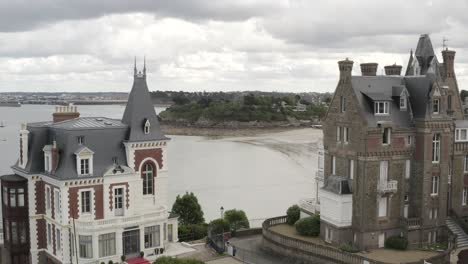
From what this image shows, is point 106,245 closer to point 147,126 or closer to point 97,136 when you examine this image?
point 97,136

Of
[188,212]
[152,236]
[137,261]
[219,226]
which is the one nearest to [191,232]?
[219,226]

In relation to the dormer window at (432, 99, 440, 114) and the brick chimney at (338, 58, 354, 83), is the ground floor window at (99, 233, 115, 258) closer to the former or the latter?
the brick chimney at (338, 58, 354, 83)

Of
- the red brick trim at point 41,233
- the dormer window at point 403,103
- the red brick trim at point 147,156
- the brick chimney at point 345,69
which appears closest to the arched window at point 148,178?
the red brick trim at point 147,156

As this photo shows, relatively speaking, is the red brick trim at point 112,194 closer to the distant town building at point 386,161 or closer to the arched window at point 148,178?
the arched window at point 148,178

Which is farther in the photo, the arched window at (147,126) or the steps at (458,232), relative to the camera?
the steps at (458,232)

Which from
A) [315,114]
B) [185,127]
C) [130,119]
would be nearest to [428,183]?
[130,119]
